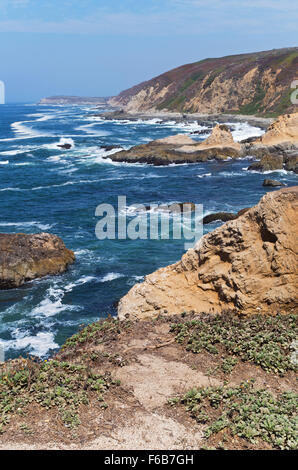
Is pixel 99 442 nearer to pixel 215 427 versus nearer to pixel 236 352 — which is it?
pixel 215 427

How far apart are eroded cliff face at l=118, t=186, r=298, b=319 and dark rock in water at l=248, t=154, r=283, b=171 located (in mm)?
38116

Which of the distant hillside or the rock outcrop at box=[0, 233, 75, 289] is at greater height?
the distant hillside

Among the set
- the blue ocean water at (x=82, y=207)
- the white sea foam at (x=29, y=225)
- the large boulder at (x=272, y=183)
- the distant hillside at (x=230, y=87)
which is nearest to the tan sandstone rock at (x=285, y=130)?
the blue ocean water at (x=82, y=207)

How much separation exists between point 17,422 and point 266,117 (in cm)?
9408

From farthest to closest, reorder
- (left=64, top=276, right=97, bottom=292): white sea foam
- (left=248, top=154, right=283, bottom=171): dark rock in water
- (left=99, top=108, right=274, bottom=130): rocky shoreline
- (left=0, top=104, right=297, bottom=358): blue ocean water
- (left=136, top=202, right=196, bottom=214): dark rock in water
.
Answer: (left=99, top=108, right=274, bottom=130): rocky shoreline, (left=248, top=154, right=283, bottom=171): dark rock in water, (left=136, top=202, right=196, bottom=214): dark rock in water, (left=64, top=276, right=97, bottom=292): white sea foam, (left=0, top=104, right=297, bottom=358): blue ocean water

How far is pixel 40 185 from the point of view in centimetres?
4438

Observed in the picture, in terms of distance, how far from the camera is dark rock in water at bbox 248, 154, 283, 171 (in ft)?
157

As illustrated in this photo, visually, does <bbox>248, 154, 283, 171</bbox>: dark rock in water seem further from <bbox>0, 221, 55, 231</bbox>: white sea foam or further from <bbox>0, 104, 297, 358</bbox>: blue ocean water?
<bbox>0, 221, 55, 231</bbox>: white sea foam

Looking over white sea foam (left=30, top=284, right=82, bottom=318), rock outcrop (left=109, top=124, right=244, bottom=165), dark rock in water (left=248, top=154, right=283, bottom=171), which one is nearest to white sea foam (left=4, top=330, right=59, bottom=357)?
white sea foam (left=30, top=284, right=82, bottom=318)

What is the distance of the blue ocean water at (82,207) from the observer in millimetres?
17812

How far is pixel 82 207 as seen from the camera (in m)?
35.5

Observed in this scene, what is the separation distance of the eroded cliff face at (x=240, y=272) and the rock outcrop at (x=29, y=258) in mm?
9927

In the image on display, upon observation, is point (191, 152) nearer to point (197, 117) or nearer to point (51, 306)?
point (51, 306)
